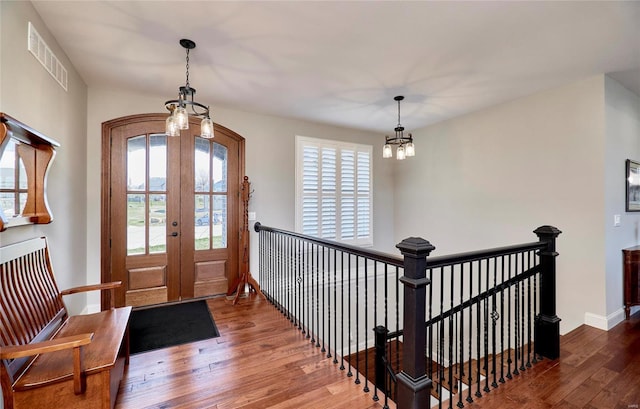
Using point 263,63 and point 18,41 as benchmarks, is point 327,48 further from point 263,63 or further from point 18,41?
point 18,41

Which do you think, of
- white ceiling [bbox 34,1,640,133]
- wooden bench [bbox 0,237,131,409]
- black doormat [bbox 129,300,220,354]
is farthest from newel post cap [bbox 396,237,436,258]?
black doormat [bbox 129,300,220,354]

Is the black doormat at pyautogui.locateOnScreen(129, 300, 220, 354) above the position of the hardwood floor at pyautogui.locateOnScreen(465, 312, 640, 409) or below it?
above

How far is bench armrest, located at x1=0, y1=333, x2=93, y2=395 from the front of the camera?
4.50ft

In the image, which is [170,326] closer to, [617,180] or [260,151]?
[260,151]

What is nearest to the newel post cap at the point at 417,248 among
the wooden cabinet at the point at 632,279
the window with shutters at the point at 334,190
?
the window with shutters at the point at 334,190

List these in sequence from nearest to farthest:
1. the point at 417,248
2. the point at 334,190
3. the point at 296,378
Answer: the point at 417,248 → the point at 296,378 → the point at 334,190

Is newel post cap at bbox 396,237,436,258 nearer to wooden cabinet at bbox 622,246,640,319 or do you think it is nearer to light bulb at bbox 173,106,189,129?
light bulb at bbox 173,106,189,129

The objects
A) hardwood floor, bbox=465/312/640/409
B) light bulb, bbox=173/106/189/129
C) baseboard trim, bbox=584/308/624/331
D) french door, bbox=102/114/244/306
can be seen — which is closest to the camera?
hardwood floor, bbox=465/312/640/409

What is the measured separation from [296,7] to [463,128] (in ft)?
11.2

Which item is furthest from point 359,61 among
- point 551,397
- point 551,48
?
point 551,397

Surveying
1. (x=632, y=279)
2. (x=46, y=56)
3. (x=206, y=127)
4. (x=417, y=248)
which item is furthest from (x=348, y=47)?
(x=632, y=279)

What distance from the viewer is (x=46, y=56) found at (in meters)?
2.21

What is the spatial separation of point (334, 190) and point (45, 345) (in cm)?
398

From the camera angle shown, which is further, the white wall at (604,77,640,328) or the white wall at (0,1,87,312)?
the white wall at (604,77,640,328)
